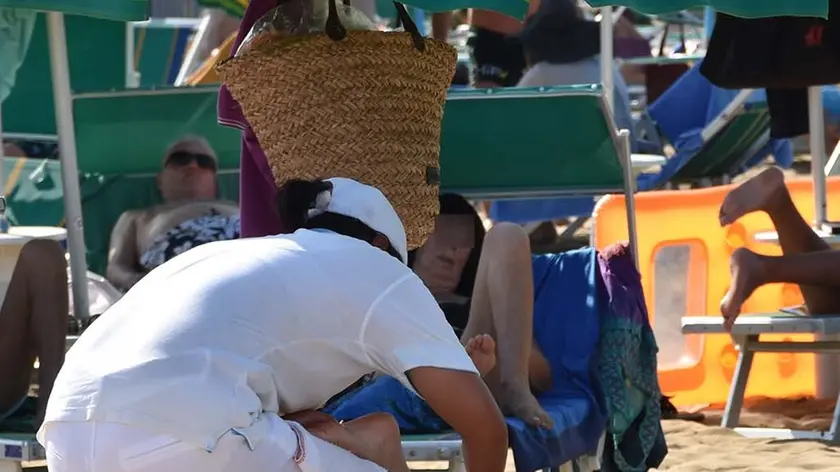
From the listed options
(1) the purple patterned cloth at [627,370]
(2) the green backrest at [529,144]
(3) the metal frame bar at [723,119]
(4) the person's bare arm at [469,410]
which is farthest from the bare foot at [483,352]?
(3) the metal frame bar at [723,119]

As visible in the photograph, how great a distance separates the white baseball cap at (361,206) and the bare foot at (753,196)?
2.57 meters

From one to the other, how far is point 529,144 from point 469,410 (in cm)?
284

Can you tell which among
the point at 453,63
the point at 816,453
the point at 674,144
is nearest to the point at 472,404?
the point at 453,63

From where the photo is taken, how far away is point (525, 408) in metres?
3.91

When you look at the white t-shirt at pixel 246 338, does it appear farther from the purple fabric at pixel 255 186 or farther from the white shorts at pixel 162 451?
the purple fabric at pixel 255 186

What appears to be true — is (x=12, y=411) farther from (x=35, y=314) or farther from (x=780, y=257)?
(x=780, y=257)

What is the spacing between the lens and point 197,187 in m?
6.00

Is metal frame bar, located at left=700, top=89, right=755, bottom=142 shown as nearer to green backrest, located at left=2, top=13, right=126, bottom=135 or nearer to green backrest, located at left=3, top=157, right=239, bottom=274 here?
green backrest, located at left=2, top=13, right=126, bottom=135

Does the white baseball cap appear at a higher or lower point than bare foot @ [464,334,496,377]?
higher

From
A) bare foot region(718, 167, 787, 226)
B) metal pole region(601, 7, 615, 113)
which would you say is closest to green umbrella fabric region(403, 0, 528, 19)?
bare foot region(718, 167, 787, 226)

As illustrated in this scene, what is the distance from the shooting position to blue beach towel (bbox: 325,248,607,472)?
12.5 feet

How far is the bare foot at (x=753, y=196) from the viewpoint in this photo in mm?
5121

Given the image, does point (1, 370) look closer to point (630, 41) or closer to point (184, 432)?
point (184, 432)

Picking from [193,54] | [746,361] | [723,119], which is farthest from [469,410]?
[193,54]
